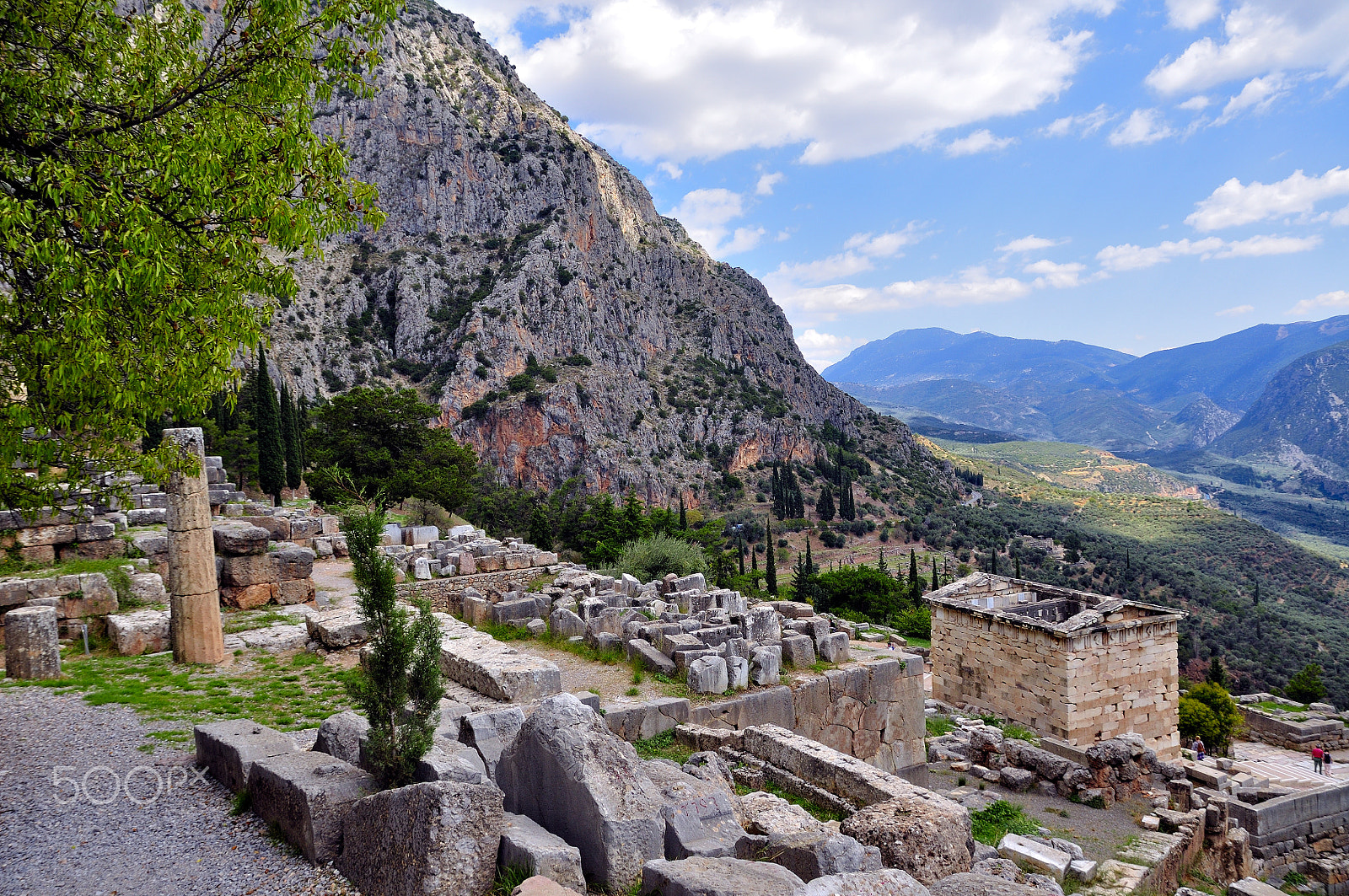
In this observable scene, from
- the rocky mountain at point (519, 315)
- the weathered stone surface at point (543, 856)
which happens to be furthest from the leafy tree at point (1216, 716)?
the rocky mountain at point (519, 315)

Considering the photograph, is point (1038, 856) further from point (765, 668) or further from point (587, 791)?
point (587, 791)

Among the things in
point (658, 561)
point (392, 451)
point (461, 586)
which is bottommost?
point (658, 561)

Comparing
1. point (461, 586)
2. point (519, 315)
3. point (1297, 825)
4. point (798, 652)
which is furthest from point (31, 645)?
point (519, 315)

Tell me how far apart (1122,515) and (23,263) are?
11108cm

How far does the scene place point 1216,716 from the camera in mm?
24906

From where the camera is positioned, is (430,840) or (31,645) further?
(31,645)

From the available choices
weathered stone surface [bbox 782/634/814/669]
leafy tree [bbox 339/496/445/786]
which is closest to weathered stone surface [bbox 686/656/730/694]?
weathered stone surface [bbox 782/634/814/669]

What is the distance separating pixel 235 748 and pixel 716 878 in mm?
4548

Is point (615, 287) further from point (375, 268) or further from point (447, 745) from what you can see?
point (447, 745)

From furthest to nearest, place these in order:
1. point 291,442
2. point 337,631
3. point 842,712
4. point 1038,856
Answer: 1. point 291,442
2. point 337,631
3. point 842,712
4. point 1038,856

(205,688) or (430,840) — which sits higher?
(430,840)

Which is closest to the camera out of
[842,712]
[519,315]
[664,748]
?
[664,748]

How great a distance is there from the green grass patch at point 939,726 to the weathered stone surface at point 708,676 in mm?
8672

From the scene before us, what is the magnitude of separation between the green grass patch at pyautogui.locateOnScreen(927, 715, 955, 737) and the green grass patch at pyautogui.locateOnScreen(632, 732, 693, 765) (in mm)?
9693
